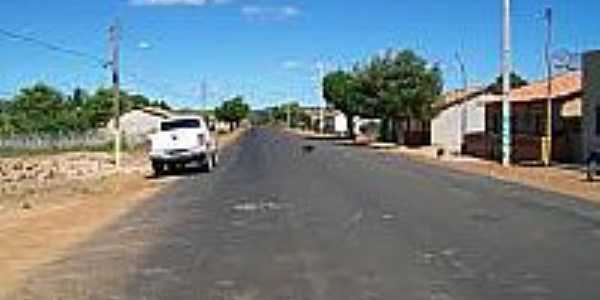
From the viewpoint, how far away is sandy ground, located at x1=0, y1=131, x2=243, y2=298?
16875mm

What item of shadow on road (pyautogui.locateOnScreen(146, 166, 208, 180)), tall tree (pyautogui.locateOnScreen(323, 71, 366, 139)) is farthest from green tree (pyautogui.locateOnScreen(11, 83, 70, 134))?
shadow on road (pyautogui.locateOnScreen(146, 166, 208, 180))

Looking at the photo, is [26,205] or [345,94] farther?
[345,94]

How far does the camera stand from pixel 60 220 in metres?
24.8

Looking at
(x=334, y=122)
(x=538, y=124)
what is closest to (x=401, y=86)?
(x=538, y=124)

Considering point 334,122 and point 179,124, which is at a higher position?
point 334,122

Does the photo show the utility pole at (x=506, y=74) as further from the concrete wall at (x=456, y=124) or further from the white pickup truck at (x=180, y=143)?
the concrete wall at (x=456, y=124)

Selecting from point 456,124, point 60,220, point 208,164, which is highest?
point 456,124

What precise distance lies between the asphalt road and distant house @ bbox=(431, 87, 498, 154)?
48.2 meters

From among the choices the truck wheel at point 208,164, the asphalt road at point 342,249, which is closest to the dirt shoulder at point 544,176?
the asphalt road at point 342,249

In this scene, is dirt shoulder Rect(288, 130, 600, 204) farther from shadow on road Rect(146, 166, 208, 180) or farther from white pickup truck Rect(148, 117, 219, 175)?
shadow on road Rect(146, 166, 208, 180)

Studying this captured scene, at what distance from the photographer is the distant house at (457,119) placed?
7731 cm

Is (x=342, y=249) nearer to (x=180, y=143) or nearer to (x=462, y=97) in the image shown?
(x=180, y=143)

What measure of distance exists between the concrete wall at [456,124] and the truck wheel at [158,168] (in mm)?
30843

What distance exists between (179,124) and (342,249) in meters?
29.7
